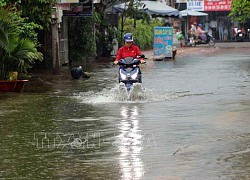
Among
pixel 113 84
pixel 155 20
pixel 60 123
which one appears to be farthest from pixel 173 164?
pixel 155 20

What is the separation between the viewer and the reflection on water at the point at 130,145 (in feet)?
27.9

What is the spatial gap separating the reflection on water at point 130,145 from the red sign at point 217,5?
4954cm

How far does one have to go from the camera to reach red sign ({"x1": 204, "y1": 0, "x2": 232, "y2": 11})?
62675 millimetres

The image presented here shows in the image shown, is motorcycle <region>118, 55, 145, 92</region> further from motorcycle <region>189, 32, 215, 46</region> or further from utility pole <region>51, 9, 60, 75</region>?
motorcycle <region>189, 32, 215, 46</region>

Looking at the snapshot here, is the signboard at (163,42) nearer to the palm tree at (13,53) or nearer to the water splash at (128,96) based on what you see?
the palm tree at (13,53)

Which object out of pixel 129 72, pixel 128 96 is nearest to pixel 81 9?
pixel 129 72

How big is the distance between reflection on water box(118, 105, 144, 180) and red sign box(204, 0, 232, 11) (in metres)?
49.5

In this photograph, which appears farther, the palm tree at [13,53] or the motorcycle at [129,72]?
the palm tree at [13,53]

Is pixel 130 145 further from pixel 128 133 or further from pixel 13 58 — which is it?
pixel 13 58

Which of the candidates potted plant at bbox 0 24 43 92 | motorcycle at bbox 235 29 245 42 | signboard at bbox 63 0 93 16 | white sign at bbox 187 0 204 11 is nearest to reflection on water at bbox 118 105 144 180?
potted plant at bbox 0 24 43 92

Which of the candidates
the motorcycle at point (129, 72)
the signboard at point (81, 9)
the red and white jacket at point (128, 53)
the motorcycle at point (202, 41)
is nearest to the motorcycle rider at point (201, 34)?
the motorcycle at point (202, 41)

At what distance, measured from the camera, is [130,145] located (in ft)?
33.7

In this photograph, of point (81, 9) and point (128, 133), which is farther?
point (81, 9)

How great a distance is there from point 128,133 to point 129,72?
17.9 ft
